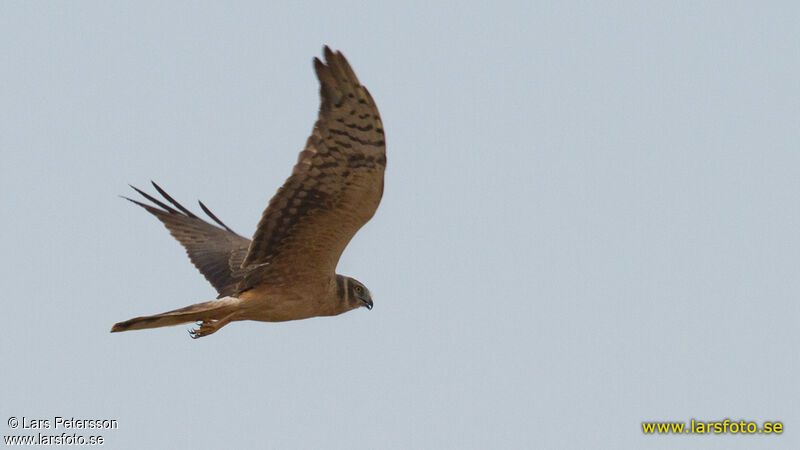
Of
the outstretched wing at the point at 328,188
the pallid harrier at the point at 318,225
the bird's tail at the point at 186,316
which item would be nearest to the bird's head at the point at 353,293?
the pallid harrier at the point at 318,225

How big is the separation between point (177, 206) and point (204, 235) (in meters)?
0.60

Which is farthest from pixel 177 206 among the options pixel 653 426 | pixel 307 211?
pixel 653 426

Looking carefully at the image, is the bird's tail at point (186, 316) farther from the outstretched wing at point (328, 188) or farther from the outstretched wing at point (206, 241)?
the outstretched wing at point (206, 241)

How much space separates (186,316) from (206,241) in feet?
9.67

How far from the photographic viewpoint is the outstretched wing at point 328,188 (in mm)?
8883

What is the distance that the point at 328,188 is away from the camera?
30.7 feet

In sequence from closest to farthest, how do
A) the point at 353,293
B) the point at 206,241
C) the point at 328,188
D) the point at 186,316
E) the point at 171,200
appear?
1. the point at 328,188
2. the point at 186,316
3. the point at 353,293
4. the point at 206,241
5. the point at 171,200

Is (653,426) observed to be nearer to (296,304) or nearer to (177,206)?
(296,304)

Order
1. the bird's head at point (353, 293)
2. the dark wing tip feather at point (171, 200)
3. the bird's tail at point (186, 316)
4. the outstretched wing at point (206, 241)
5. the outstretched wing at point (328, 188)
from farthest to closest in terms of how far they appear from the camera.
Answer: the dark wing tip feather at point (171, 200), the outstretched wing at point (206, 241), the bird's head at point (353, 293), the bird's tail at point (186, 316), the outstretched wing at point (328, 188)

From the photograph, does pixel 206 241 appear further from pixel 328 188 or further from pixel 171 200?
pixel 328 188

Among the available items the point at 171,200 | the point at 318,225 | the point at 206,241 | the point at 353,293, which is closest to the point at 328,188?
the point at 318,225

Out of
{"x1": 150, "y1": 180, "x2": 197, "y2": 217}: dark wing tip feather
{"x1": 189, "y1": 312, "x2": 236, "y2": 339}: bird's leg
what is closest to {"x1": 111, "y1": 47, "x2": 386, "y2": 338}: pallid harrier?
{"x1": 189, "y1": 312, "x2": 236, "y2": 339}: bird's leg

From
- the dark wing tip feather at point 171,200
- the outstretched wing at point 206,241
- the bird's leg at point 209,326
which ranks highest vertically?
the dark wing tip feather at point 171,200

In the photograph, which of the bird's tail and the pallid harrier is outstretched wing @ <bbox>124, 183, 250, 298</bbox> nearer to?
the pallid harrier
